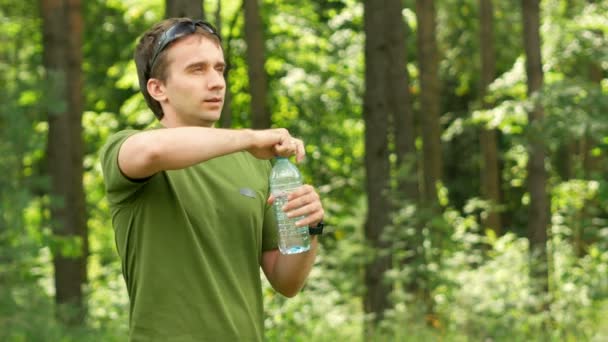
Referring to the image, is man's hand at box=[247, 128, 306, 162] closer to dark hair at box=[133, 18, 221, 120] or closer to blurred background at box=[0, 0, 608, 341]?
dark hair at box=[133, 18, 221, 120]

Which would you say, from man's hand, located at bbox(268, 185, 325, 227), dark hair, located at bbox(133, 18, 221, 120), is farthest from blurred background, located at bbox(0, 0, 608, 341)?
man's hand, located at bbox(268, 185, 325, 227)

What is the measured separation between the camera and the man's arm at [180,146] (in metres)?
3.03

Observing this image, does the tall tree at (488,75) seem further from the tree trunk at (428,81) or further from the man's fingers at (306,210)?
the man's fingers at (306,210)

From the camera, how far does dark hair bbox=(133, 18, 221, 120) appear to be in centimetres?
347

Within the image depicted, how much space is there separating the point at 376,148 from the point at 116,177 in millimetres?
9458

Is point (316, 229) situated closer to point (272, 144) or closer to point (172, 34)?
point (272, 144)

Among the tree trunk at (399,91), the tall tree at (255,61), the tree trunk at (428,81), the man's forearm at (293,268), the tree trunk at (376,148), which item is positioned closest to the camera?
the man's forearm at (293,268)

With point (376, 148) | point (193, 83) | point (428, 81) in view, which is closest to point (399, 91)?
point (376, 148)

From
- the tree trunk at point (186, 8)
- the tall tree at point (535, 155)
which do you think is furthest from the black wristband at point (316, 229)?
the tall tree at point (535, 155)

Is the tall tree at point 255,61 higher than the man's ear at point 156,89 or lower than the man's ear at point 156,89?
higher

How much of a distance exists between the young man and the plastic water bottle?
53 millimetres

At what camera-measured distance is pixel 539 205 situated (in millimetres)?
14656

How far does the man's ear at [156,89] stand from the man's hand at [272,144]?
46 centimetres

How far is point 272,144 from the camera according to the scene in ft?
10.4
